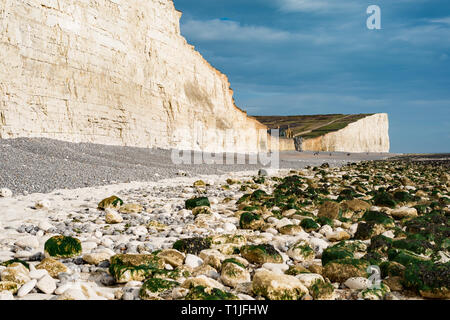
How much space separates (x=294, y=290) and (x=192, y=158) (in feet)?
69.9

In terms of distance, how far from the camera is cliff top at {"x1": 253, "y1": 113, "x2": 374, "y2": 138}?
297 feet

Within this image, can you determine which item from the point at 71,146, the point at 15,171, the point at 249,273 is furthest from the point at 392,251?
the point at 71,146

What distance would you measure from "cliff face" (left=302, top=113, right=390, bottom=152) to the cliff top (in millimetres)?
1965

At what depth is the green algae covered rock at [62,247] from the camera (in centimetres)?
402

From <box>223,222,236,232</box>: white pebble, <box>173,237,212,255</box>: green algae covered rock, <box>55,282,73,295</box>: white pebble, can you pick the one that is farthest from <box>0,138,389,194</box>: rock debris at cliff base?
<box>55,282,73,295</box>: white pebble

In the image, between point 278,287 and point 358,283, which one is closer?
point 278,287

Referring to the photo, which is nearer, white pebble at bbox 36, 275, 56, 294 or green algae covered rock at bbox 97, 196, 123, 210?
white pebble at bbox 36, 275, 56, 294

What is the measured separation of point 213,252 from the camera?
165 inches

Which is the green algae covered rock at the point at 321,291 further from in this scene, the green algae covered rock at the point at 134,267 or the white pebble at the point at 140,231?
the white pebble at the point at 140,231

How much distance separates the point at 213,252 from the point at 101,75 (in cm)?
1827

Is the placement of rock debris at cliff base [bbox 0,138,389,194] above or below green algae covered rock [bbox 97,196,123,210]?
above
